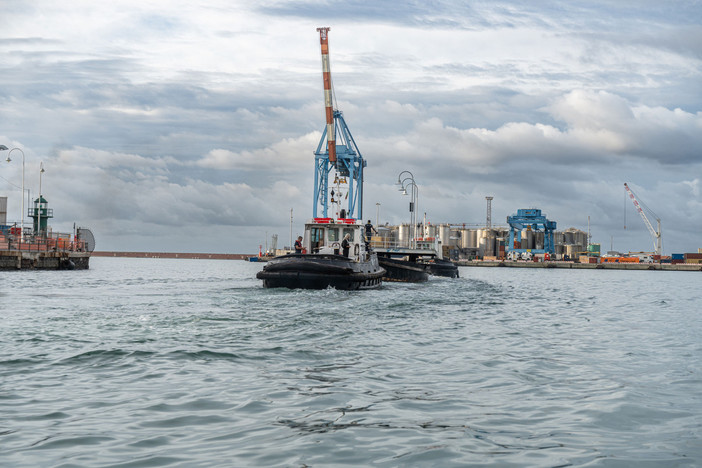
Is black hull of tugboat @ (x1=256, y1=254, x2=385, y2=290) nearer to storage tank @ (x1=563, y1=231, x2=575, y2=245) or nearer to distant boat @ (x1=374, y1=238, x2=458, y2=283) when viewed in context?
distant boat @ (x1=374, y1=238, x2=458, y2=283)

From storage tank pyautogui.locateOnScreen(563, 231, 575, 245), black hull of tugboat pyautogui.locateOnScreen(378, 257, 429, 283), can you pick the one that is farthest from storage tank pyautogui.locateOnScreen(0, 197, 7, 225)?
storage tank pyautogui.locateOnScreen(563, 231, 575, 245)

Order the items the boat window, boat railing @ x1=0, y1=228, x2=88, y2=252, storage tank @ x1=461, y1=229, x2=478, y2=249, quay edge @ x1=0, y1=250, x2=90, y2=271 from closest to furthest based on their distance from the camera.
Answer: the boat window
quay edge @ x1=0, y1=250, x2=90, y2=271
boat railing @ x1=0, y1=228, x2=88, y2=252
storage tank @ x1=461, y1=229, x2=478, y2=249

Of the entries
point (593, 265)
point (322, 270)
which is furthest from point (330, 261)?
point (593, 265)

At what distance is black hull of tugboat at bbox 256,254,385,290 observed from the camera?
27.8 meters

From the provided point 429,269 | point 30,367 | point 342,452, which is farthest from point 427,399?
point 429,269

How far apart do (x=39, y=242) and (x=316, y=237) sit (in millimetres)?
45309

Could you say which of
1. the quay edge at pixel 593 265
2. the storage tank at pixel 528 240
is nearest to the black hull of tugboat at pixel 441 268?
the quay edge at pixel 593 265

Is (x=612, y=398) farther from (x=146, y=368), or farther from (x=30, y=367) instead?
(x=30, y=367)

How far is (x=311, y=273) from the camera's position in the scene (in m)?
27.8

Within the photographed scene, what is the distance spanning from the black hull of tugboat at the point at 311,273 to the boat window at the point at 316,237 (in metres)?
4.68

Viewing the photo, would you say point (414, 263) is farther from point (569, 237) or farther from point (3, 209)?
point (569, 237)

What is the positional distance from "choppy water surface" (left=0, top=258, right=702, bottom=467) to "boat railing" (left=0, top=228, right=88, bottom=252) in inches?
2024

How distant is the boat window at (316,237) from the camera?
34.0 m

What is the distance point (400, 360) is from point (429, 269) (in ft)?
152
